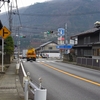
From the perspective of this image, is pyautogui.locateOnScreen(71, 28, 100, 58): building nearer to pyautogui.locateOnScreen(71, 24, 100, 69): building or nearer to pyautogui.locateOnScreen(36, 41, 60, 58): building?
pyautogui.locateOnScreen(71, 24, 100, 69): building

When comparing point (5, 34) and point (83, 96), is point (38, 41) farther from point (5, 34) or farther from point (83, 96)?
point (83, 96)

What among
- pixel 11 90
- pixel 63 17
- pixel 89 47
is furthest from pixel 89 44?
pixel 63 17

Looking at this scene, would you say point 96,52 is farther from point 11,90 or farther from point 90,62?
point 11,90

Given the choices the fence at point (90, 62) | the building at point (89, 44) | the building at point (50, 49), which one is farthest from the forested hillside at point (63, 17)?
the fence at point (90, 62)

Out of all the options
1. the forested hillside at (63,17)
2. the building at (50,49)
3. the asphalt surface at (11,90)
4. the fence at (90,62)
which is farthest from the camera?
the building at (50,49)

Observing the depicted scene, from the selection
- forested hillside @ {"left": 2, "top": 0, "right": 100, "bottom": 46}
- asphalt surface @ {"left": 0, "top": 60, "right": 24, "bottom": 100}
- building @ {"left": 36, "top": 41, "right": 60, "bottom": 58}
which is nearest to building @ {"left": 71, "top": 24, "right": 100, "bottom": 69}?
asphalt surface @ {"left": 0, "top": 60, "right": 24, "bottom": 100}

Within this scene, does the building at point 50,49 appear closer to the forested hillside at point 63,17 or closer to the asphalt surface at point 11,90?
the forested hillside at point 63,17

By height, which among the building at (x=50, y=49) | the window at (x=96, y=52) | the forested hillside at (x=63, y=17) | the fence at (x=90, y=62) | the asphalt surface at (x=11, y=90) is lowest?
the asphalt surface at (x=11, y=90)

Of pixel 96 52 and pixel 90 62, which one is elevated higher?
pixel 96 52

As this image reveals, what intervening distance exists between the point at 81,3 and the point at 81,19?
1664 cm

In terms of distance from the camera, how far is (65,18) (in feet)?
408

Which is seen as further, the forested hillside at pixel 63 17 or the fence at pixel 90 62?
the forested hillside at pixel 63 17

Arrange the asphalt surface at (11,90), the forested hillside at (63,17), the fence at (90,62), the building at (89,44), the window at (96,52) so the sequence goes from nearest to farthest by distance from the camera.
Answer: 1. the asphalt surface at (11,90)
2. the fence at (90,62)
3. the window at (96,52)
4. the building at (89,44)
5. the forested hillside at (63,17)

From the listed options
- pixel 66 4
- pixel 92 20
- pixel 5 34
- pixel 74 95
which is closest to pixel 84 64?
pixel 5 34
